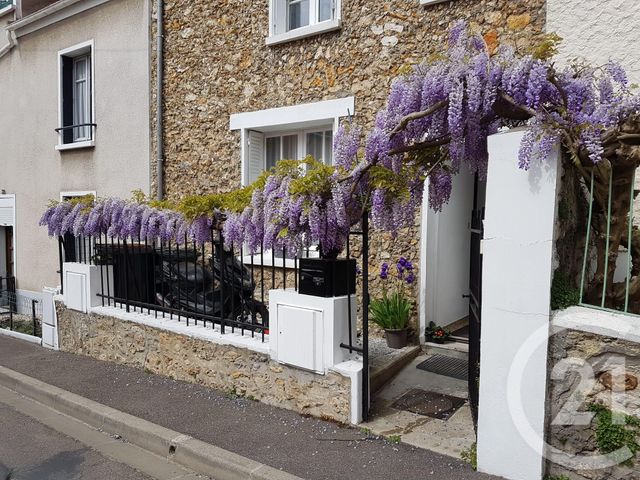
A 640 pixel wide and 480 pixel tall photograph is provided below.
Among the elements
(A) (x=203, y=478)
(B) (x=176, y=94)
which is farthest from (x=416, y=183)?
(B) (x=176, y=94)

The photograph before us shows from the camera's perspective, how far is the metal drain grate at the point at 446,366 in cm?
540

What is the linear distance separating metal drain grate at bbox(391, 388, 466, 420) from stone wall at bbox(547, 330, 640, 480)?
127cm

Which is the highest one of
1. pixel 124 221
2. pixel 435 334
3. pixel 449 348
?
pixel 124 221

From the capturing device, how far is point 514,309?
11.3ft

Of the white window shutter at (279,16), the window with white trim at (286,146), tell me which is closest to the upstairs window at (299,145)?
the window with white trim at (286,146)

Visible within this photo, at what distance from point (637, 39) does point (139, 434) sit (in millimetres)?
5903

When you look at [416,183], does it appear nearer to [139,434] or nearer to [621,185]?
[621,185]

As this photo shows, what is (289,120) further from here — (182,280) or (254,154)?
(182,280)

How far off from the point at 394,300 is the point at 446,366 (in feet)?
3.17

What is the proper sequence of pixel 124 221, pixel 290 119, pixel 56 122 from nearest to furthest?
pixel 124 221, pixel 290 119, pixel 56 122

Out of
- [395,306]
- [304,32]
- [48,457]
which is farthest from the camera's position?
[304,32]

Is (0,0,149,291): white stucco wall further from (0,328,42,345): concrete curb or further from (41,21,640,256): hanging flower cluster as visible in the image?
(41,21,640,256): hanging flower cluster

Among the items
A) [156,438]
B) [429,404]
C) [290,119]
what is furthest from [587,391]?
[290,119]

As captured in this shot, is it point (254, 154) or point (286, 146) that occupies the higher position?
point (286, 146)
